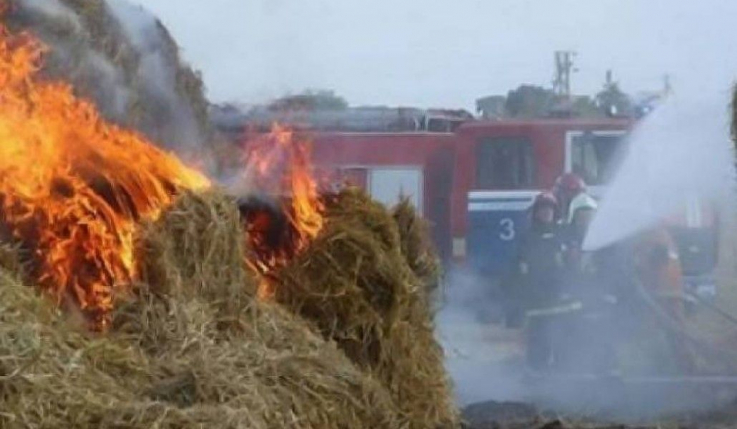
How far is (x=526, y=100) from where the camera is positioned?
25.2m

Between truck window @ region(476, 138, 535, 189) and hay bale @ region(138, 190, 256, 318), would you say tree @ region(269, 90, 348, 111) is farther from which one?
hay bale @ region(138, 190, 256, 318)

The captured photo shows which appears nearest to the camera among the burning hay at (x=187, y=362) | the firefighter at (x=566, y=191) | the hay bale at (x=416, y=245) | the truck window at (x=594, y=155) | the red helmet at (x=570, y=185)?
the burning hay at (x=187, y=362)

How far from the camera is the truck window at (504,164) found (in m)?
20.3

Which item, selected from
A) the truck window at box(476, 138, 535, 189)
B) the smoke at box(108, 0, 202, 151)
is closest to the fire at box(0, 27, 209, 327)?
the smoke at box(108, 0, 202, 151)

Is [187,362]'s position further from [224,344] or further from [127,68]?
[127,68]

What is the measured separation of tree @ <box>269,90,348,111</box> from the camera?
13939 millimetres

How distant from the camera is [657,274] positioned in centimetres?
1470

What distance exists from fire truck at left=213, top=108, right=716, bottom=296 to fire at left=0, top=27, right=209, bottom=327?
37.2ft

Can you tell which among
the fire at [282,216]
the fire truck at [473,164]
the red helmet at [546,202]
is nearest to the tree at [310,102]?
the fire truck at [473,164]

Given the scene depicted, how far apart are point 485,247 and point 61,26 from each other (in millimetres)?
12351

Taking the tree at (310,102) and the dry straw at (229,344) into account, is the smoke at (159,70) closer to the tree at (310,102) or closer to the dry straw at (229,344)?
the dry straw at (229,344)

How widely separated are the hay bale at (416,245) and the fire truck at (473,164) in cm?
1041

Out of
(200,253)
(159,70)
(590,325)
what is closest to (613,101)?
(590,325)

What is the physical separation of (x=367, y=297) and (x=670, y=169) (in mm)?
10912
